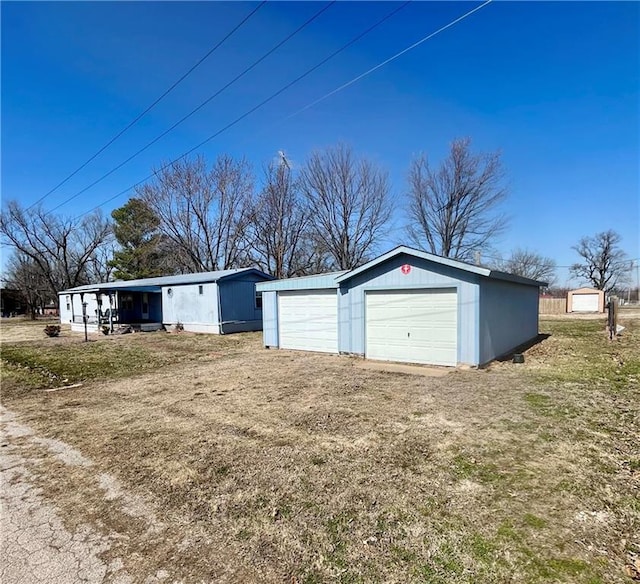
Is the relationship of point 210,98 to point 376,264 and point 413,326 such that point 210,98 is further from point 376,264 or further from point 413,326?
point 413,326

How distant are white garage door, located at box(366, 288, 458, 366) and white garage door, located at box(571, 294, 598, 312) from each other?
3119 cm

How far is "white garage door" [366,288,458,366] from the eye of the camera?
28.5ft

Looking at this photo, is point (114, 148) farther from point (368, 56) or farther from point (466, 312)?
point (466, 312)

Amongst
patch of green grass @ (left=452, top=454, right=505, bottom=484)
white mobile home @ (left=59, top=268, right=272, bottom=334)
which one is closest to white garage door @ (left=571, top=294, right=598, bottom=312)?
white mobile home @ (left=59, top=268, right=272, bottom=334)

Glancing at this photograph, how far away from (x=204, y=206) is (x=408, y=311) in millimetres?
23821

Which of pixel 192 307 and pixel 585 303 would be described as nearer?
pixel 192 307

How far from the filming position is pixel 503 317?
33.3ft

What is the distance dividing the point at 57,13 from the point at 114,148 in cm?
558

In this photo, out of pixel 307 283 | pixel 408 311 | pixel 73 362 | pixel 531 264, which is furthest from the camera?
pixel 531 264

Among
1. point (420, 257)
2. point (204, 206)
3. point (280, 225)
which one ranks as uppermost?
point (204, 206)

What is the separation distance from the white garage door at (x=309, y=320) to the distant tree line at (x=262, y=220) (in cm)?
1423

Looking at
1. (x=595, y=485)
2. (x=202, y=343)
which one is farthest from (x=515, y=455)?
(x=202, y=343)

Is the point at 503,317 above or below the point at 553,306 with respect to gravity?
above

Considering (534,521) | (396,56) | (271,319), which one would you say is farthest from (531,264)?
(534,521)
